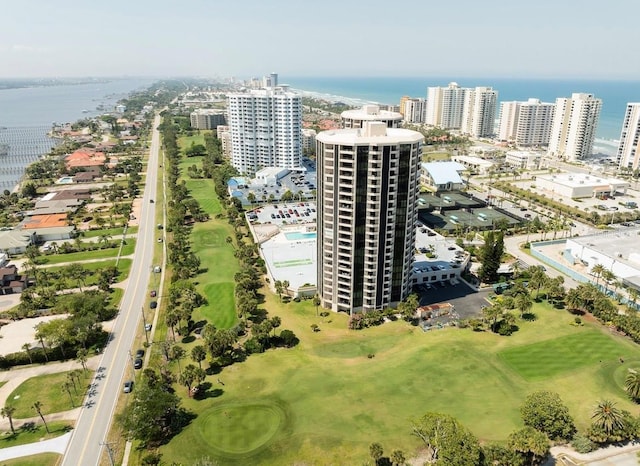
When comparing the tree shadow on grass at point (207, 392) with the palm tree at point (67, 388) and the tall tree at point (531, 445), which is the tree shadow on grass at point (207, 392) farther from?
the tall tree at point (531, 445)

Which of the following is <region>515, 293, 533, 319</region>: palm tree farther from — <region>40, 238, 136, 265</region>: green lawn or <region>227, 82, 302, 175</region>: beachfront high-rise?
<region>227, 82, 302, 175</region>: beachfront high-rise

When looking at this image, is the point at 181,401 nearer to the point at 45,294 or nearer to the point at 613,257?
the point at 45,294

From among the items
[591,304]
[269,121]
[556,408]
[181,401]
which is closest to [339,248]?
[181,401]

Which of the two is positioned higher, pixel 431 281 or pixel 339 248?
pixel 339 248

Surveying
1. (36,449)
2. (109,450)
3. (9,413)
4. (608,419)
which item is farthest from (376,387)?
(9,413)

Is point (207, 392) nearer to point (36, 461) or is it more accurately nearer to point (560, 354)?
point (36, 461)

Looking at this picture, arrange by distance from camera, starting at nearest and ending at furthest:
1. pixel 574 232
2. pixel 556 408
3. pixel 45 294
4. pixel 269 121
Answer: pixel 556 408 < pixel 45 294 < pixel 574 232 < pixel 269 121

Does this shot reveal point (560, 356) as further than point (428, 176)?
No
